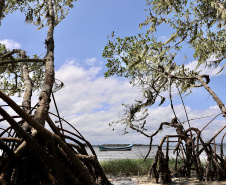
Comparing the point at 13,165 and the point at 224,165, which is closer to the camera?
the point at 13,165

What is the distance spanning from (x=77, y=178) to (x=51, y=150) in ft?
1.56

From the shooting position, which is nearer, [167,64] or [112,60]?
[167,64]

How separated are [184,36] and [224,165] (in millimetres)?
6999

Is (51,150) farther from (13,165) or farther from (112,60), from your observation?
(112,60)

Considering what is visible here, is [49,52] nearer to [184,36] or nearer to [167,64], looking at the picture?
[167,64]

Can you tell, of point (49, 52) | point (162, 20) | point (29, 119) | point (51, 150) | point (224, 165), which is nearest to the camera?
point (29, 119)

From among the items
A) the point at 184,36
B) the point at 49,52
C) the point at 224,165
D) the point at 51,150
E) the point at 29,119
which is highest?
the point at 184,36

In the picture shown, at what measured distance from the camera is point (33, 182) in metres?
2.30

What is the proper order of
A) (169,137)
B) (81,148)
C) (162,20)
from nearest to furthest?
(81,148) → (169,137) → (162,20)

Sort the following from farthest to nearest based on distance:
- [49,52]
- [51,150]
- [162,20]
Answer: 1. [162,20]
2. [49,52]
3. [51,150]

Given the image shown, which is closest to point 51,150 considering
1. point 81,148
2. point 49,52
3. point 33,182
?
point 33,182

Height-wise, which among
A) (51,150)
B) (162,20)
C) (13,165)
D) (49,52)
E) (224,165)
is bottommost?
(224,165)

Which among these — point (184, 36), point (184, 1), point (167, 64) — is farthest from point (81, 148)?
point (184, 1)

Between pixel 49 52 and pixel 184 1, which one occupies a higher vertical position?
pixel 184 1
